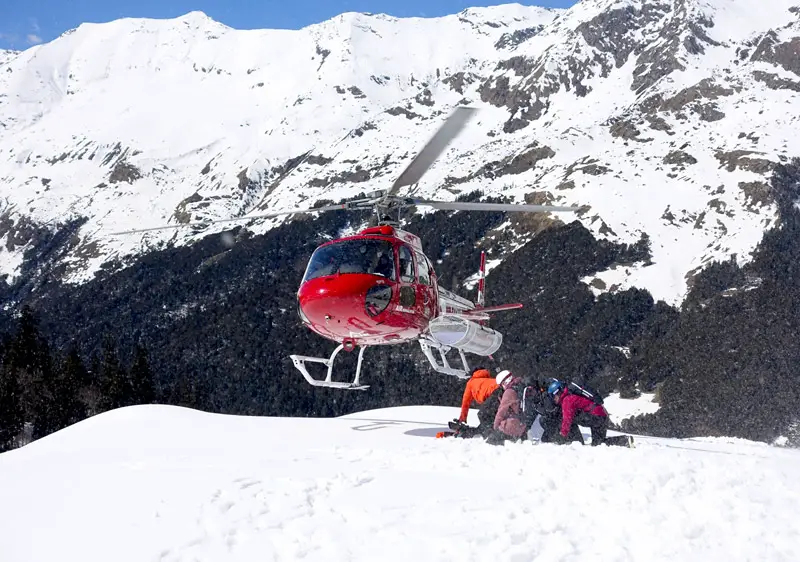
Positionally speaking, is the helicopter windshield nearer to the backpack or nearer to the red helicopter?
the red helicopter

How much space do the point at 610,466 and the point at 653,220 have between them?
17149 cm

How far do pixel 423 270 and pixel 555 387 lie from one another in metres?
4.69

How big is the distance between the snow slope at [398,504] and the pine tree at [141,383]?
150 ft

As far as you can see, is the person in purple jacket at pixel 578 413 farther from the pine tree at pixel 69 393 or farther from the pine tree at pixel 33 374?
the pine tree at pixel 69 393

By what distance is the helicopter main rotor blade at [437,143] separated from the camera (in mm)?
10289

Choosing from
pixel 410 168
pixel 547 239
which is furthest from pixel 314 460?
pixel 547 239

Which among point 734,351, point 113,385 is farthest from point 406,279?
point 734,351

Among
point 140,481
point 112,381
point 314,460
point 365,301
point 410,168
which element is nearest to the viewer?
point 140,481

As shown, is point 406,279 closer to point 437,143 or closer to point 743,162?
point 437,143

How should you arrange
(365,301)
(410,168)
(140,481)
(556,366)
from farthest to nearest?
(556,366) → (365,301) → (410,168) → (140,481)

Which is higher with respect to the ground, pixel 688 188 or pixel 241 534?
pixel 241 534

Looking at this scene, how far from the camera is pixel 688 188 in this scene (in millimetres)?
177125

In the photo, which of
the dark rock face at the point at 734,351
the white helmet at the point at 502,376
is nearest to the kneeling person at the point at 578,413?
the white helmet at the point at 502,376

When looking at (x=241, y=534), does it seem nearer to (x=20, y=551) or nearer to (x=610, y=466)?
(x=20, y=551)
